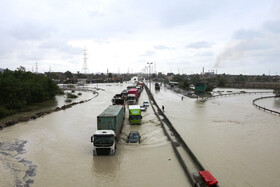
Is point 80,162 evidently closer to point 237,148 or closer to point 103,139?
point 103,139

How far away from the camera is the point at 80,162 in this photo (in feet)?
38.5

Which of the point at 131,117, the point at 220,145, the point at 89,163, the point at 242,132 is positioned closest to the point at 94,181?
the point at 89,163

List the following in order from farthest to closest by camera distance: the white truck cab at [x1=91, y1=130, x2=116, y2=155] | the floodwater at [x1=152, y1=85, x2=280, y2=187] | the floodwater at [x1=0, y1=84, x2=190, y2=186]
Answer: the white truck cab at [x1=91, y1=130, x2=116, y2=155], the floodwater at [x1=152, y1=85, x2=280, y2=187], the floodwater at [x1=0, y1=84, x2=190, y2=186]

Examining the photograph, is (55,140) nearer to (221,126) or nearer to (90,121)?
(90,121)

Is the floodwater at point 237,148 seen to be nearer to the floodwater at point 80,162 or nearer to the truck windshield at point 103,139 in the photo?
the floodwater at point 80,162

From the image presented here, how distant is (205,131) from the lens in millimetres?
18969

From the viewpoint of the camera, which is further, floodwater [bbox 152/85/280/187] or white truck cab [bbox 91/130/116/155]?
white truck cab [bbox 91/130/116/155]

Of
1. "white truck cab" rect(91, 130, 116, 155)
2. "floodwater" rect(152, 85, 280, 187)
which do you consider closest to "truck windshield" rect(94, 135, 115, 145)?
"white truck cab" rect(91, 130, 116, 155)

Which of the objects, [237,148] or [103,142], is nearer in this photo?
[103,142]

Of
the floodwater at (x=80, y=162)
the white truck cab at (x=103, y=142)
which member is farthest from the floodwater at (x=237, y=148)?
the white truck cab at (x=103, y=142)

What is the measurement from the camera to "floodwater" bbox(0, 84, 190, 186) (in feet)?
32.1

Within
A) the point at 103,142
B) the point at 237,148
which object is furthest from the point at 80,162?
the point at 237,148

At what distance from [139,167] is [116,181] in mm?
1656

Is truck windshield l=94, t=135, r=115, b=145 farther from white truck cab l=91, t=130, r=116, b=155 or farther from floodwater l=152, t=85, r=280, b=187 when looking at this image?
floodwater l=152, t=85, r=280, b=187
